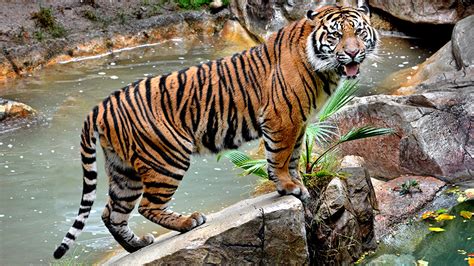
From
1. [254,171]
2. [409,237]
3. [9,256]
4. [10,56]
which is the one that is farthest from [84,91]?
[409,237]

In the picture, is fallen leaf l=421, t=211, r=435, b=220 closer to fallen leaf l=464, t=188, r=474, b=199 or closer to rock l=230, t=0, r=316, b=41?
fallen leaf l=464, t=188, r=474, b=199

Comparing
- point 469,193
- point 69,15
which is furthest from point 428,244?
point 69,15

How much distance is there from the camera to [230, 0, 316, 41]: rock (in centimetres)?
1335

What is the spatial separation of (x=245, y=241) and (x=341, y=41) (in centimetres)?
160

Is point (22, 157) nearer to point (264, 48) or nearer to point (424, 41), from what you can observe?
point (264, 48)

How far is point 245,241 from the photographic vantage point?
5.23m

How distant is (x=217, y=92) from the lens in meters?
5.29

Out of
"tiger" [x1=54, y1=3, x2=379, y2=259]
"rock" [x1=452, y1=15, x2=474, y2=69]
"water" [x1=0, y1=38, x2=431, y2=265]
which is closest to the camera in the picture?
"tiger" [x1=54, y1=3, x2=379, y2=259]

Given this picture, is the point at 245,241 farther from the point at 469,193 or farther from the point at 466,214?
the point at 469,193

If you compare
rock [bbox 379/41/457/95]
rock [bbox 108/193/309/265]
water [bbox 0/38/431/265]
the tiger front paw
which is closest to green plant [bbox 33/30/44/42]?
water [bbox 0/38/431/265]

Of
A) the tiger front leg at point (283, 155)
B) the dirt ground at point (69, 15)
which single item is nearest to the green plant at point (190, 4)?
the dirt ground at point (69, 15)

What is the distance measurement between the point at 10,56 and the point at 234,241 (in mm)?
7833

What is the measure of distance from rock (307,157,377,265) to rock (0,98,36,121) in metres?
5.42

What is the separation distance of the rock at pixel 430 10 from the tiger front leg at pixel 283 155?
7.73 metres
